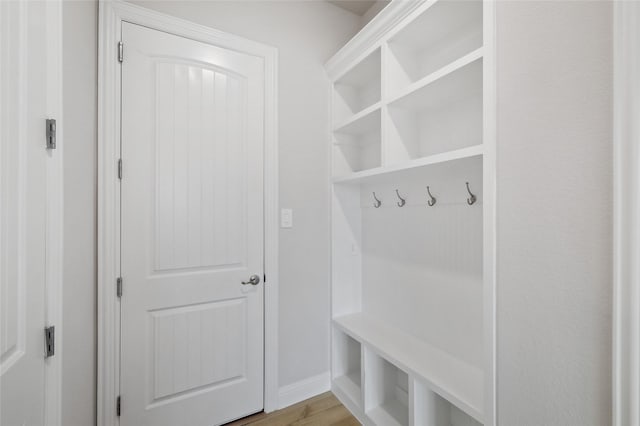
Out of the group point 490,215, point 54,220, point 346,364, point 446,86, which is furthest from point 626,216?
point 346,364

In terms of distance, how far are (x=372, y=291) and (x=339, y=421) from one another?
807mm

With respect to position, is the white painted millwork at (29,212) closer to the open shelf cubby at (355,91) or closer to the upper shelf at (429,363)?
the upper shelf at (429,363)

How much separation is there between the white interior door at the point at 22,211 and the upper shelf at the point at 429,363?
4.53 feet

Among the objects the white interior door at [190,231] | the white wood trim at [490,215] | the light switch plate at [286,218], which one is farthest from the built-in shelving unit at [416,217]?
the white interior door at [190,231]

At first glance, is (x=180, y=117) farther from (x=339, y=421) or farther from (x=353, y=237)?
(x=339, y=421)

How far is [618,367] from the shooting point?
27.4 inches

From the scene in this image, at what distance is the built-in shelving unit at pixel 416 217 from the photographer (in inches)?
47.6

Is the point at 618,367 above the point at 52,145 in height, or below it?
below

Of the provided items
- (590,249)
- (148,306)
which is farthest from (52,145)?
(590,249)

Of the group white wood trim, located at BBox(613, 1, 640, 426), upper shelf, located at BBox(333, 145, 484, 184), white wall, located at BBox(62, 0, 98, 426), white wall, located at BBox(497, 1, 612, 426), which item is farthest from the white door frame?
white wood trim, located at BBox(613, 1, 640, 426)

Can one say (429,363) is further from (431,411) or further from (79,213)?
(79,213)

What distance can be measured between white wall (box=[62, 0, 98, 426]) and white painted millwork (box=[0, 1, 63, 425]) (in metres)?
0.11

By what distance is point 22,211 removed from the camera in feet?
2.24

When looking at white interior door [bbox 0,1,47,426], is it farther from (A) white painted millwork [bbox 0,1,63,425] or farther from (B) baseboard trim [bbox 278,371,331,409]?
(B) baseboard trim [bbox 278,371,331,409]
